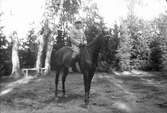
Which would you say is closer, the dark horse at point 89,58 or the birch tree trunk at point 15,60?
the dark horse at point 89,58

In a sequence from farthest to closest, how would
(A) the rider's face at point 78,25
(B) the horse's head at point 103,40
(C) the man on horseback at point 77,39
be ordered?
(A) the rider's face at point 78,25, (C) the man on horseback at point 77,39, (B) the horse's head at point 103,40

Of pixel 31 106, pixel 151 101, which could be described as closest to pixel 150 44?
pixel 151 101

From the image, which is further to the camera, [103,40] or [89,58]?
[89,58]

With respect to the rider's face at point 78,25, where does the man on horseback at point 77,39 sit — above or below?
below

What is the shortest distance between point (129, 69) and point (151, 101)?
1627 cm

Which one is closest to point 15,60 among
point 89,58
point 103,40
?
point 89,58

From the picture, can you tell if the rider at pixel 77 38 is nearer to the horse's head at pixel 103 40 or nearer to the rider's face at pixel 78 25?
the rider's face at pixel 78 25

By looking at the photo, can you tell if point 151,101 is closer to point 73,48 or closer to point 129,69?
point 73,48

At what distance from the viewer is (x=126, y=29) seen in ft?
75.9

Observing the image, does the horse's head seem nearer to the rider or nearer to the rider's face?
the rider

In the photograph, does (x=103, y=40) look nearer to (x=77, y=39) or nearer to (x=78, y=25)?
(x=77, y=39)

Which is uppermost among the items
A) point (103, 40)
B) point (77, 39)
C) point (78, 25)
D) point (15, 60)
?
point (78, 25)

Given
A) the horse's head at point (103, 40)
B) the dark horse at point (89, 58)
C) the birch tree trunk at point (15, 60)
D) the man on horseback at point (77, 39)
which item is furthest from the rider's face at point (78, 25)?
the birch tree trunk at point (15, 60)

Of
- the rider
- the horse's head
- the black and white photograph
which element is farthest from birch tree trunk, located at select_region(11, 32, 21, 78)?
the horse's head
